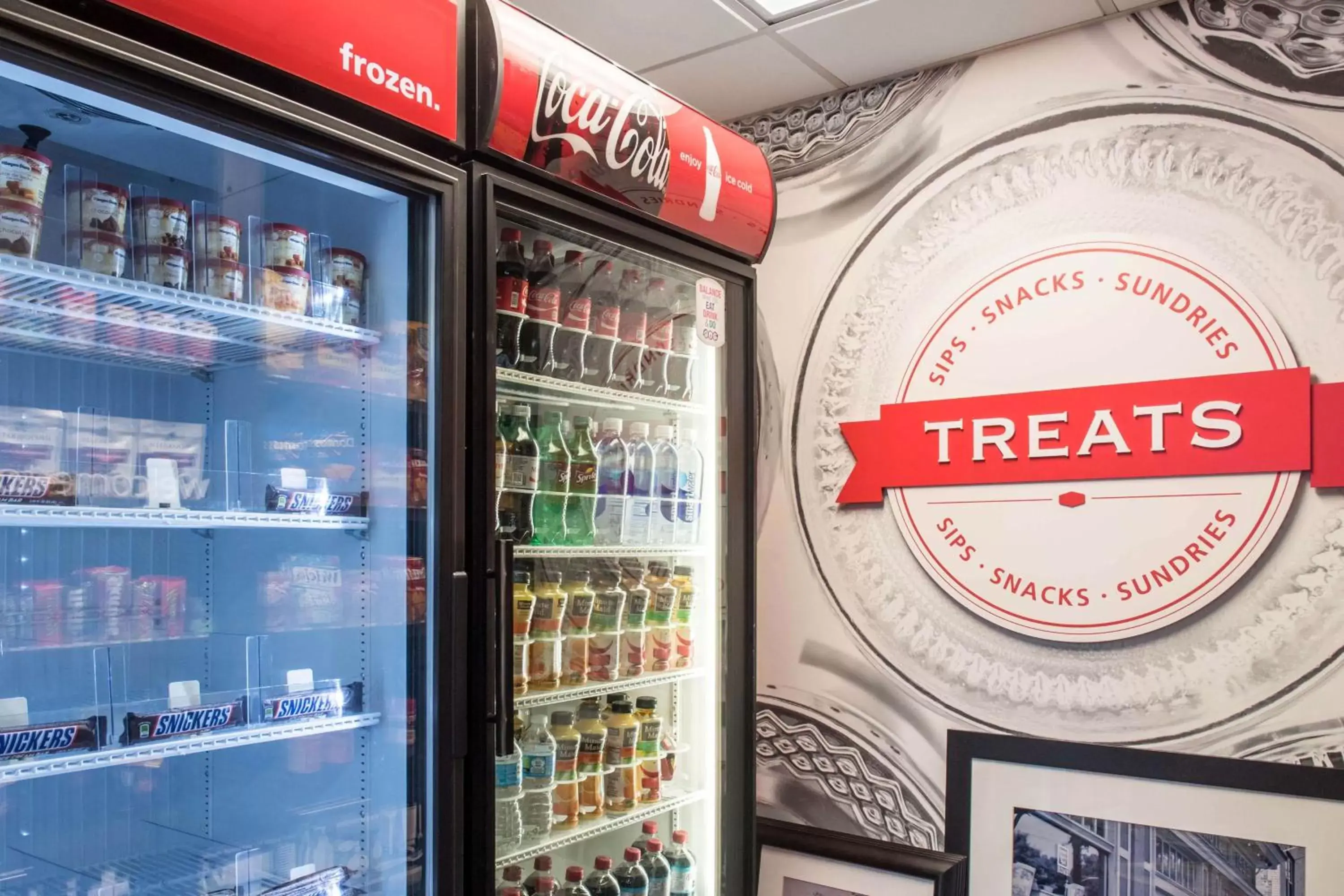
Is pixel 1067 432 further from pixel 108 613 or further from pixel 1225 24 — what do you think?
pixel 108 613

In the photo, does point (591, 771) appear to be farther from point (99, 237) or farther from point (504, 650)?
point (99, 237)

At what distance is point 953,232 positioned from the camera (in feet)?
10.5

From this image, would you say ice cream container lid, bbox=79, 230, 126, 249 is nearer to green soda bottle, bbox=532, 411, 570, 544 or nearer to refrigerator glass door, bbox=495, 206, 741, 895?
refrigerator glass door, bbox=495, 206, 741, 895

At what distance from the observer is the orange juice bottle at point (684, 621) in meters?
2.81

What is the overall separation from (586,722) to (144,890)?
1093 millimetres

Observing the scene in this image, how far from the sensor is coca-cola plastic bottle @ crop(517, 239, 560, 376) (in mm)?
2449

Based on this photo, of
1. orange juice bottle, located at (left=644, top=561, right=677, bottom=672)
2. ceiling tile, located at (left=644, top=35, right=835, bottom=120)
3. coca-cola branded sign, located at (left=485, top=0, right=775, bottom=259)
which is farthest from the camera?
ceiling tile, located at (left=644, top=35, right=835, bottom=120)

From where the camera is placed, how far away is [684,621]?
285 centimetres

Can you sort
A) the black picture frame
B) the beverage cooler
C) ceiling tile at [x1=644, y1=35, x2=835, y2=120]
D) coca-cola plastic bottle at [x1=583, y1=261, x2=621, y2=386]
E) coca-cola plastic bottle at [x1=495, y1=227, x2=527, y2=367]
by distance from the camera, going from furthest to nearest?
1. ceiling tile at [x1=644, y1=35, x2=835, y2=120]
2. the black picture frame
3. coca-cola plastic bottle at [x1=583, y1=261, x2=621, y2=386]
4. coca-cola plastic bottle at [x1=495, y1=227, x2=527, y2=367]
5. the beverage cooler

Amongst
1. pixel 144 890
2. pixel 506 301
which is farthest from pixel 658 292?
pixel 144 890

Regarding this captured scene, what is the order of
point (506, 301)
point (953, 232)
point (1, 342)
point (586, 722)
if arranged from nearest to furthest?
point (1, 342) → point (506, 301) → point (586, 722) → point (953, 232)

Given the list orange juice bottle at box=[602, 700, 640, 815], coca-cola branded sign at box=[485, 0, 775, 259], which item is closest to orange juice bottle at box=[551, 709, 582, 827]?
orange juice bottle at box=[602, 700, 640, 815]

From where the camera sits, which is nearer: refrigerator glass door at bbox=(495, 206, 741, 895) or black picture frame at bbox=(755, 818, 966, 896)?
refrigerator glass door at bbox=(495, 206, 741, 895)

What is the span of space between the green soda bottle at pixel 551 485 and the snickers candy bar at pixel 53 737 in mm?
972
